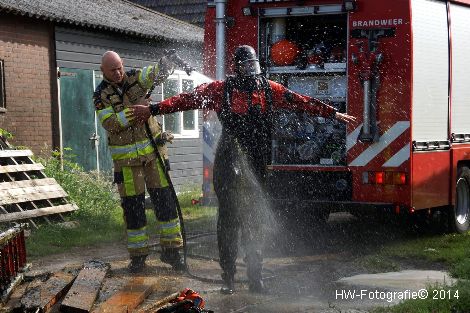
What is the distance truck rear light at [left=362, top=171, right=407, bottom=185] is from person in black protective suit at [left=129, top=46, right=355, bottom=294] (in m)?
2.08

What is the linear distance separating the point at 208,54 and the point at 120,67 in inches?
90.6

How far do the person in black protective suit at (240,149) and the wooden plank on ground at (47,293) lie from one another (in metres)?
1.36

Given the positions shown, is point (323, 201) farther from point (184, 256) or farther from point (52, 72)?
point (52, 72)

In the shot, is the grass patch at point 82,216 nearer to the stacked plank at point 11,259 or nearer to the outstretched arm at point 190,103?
the stacked plank at point 11,259

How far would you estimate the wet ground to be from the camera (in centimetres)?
609

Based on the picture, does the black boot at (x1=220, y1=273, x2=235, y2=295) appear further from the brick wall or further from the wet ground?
the brick wall

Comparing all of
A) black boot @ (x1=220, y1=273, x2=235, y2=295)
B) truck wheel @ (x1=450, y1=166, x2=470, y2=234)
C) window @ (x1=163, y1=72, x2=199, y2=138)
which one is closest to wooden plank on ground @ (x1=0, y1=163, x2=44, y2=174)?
black boot @ (x1=220, y1=273, x2=235, y2=295)

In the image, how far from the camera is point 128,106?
23.6 feet

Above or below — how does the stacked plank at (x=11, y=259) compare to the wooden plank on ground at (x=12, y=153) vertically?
below

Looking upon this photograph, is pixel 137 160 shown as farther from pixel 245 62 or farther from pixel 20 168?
→ pixel 20 168

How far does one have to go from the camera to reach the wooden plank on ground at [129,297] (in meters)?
5.54

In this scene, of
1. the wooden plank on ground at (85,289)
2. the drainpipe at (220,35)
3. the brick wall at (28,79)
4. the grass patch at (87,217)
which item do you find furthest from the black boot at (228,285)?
the brick wall at (28,79)

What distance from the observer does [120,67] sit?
23.7 ft

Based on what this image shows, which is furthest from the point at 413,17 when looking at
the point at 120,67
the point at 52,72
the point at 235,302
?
the point at 52,72
